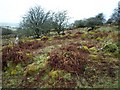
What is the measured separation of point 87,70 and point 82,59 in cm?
88

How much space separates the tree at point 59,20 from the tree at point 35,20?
1899mm

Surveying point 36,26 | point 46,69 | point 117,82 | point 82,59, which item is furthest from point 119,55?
point 36,26

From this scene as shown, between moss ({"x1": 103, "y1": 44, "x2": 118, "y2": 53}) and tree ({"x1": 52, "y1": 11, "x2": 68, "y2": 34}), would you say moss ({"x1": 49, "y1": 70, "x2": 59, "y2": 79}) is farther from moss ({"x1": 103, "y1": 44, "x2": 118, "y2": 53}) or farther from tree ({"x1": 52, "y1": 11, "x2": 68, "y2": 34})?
tree ({"x1": 52, "y1": 11, "x2": 68, "y2": 34})

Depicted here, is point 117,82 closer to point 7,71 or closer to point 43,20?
point 7,71

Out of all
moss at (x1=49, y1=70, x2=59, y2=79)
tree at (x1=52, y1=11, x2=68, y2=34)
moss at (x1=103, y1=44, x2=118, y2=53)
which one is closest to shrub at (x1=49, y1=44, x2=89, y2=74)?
moss at (x1=49, y1=70, x2=59, y2=79)

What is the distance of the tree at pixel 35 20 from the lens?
82.1 ft

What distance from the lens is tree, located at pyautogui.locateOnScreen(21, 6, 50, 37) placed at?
2502cm

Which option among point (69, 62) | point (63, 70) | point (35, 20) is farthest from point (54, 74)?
point (35, 20)

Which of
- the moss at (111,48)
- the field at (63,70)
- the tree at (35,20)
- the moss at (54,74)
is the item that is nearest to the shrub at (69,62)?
the field at (63,70)

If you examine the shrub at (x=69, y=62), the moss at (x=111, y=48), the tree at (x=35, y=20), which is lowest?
the shrub at (x=69, y=62)

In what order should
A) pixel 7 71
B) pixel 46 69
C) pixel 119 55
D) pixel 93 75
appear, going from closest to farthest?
1. pixel 93 75
2. pixel 46 69
3. pixel 7 71
4. pixel 119 55

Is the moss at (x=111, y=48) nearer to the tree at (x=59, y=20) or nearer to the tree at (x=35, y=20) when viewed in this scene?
the tree at (x=35, y=20)

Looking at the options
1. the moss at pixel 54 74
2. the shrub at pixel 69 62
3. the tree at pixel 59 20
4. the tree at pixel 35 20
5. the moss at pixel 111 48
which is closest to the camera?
the moss at pixel 54 74

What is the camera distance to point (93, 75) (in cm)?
909
